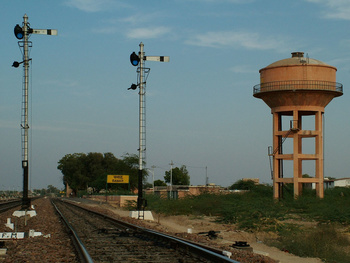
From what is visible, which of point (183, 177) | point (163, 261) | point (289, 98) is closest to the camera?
point (163, 261)

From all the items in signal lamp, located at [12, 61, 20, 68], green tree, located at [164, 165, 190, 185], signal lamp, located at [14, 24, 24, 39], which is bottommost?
green tree, located at [164, 165, 190, 185]

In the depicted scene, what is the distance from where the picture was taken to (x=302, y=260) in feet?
45.5

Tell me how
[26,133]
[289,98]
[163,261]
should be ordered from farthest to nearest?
1. [289,98]
2. [26,133]
3. [163,261]

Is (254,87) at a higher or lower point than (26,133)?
higher

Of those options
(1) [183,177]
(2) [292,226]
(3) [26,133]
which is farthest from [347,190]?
(1) [183,177]

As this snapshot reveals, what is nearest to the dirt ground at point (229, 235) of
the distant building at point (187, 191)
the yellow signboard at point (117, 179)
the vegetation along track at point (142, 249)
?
the vegetation along track at point (142, 249)

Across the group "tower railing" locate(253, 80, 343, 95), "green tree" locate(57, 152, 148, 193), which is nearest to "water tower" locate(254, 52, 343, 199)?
"tower railing" locate(253, 80, 343, 95)

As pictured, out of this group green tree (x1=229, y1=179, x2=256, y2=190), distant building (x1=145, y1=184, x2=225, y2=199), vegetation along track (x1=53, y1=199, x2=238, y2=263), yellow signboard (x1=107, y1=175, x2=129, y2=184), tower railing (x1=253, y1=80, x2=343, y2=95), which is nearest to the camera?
vegetation along track (x1=53, y1=199, x2=238, y2=263)

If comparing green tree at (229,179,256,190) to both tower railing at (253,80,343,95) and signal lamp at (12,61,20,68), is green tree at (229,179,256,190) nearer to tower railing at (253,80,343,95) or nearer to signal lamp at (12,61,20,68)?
tower railing at (253,80,343,95)

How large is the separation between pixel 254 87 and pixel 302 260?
3147 cm

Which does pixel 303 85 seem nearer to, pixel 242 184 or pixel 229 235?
pixel 229 235

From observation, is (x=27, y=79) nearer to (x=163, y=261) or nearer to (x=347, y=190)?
(x=163, y=261)

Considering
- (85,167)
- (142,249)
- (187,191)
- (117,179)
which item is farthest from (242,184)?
(142,249)

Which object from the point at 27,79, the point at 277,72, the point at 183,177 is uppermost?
the point at 277,72
